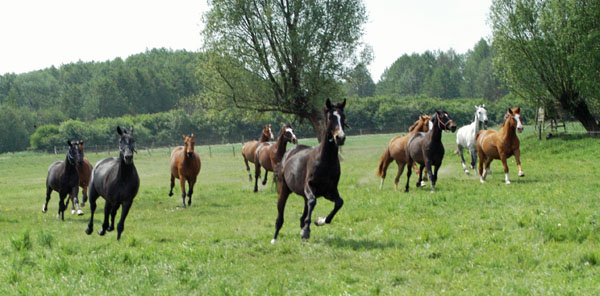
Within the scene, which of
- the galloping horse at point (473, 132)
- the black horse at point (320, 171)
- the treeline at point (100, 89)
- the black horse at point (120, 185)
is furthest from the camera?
the treeline at point (100, 89)

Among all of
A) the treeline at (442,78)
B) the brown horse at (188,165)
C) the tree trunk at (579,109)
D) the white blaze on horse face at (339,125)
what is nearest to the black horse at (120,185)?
the white blaze on horse face at (339,125)

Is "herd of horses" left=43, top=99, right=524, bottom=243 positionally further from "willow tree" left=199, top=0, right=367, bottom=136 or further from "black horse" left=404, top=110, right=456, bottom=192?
"willow tree" left=199, top=0, right=367, bottom=136

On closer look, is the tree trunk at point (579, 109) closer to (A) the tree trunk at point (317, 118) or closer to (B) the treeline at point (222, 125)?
(A) the tree trunk at point (317, 118)

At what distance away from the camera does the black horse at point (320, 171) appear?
875 centimetres

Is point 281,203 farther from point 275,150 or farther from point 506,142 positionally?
point 506,142

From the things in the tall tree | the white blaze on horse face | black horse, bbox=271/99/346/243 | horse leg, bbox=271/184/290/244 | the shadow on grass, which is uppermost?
the tall tree

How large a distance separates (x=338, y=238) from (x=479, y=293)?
4.06 meters

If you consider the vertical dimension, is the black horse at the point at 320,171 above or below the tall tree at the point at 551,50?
below

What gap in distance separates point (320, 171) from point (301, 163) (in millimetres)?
727

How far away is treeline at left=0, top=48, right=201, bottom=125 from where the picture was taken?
125500 millimetres

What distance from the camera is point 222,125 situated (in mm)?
95250

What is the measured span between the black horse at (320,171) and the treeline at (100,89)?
99353 mm

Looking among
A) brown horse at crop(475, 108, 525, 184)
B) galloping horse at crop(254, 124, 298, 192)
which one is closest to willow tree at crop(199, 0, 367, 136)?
galloping horse at crop(254, 124, 298, 192)

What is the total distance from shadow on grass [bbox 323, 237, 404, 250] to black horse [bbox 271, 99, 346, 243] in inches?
21.7
